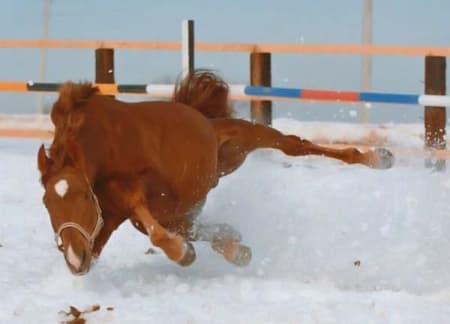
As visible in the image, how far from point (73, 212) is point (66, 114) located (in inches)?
20.4

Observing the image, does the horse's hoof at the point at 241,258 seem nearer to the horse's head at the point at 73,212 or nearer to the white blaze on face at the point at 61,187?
the horse's head at the point at 73,212

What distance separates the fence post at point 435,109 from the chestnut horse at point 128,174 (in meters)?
4.45

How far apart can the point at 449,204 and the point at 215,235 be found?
2.13m

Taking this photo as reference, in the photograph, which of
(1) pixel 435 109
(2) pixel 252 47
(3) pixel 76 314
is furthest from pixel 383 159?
(2) pixel 252 47

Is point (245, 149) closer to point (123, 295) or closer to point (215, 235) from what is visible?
point (215, 235)


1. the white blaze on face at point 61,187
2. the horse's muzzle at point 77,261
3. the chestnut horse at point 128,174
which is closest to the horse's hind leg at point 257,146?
the chestnut horse at point 128,174

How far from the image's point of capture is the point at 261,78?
10055 mm

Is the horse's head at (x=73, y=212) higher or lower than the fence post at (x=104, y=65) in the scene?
lower

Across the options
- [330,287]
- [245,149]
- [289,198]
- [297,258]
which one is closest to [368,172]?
[289,198]

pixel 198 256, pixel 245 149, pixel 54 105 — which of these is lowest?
pixel 198 256

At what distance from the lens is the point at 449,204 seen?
6508 mm

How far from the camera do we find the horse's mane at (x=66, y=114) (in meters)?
4.18

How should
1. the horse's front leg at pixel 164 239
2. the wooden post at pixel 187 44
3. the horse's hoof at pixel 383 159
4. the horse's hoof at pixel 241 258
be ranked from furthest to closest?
the wooden post at pixel 187 44, the horse's hoof at pixel 383 159, the horse's hoof at pixel 241 258, the horse's front leg at pixel 164 239

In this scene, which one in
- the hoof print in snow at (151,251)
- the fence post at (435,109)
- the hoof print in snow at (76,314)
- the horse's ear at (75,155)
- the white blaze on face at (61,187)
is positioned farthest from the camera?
the fence post at (435,109)
